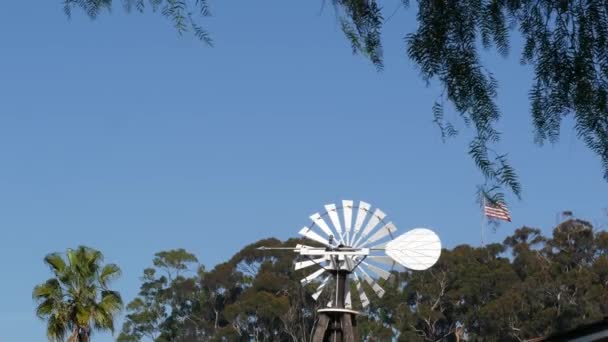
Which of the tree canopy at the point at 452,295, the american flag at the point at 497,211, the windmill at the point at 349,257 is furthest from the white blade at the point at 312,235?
the american flag at the point at 497,211

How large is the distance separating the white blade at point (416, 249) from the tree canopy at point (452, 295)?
19.8 meters

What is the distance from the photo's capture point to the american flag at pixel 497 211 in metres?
3.93

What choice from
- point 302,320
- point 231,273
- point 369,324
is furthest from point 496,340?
point 231,273

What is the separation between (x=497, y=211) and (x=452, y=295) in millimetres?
52262

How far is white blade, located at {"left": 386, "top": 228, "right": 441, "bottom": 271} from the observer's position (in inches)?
Answer: 1249

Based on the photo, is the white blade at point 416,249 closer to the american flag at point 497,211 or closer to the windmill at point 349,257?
the windmill at point 349,257

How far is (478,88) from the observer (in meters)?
3.98

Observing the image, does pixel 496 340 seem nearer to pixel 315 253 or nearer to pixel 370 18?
pixel 315 253

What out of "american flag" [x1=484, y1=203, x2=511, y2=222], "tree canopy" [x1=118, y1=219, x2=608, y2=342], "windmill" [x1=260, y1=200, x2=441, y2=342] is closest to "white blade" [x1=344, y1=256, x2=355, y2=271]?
"windmill" [x1=260, y1=200, x2=441, y2=342]

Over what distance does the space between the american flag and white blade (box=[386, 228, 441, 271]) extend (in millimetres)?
27293

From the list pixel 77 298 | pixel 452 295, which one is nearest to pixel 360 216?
pixel 77 298

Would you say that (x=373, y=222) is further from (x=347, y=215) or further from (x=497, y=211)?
(x=497, y=211)

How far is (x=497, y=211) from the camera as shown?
4016 mm

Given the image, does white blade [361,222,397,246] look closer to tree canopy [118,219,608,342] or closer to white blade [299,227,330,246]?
white blade [299,227,330,246]
